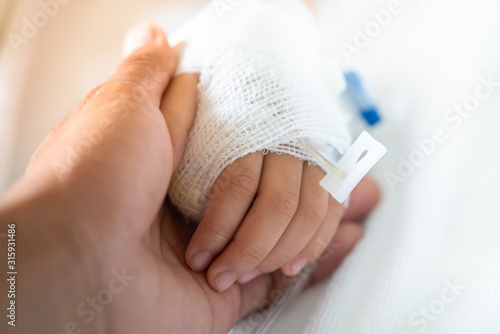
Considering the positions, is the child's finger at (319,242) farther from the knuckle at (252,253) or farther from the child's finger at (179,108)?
the child's finger at (179,108)

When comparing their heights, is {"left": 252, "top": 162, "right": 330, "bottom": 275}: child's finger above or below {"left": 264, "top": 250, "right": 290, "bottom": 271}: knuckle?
above

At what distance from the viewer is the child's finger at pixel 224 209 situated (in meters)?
0.54

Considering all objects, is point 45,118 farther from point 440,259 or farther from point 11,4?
point 440,259

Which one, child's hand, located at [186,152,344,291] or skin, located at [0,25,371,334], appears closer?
skin, located at [0,25,371,334]

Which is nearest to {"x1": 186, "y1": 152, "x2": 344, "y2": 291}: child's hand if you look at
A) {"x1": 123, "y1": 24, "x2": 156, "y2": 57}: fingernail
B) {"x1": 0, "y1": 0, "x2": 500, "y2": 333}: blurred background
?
{"x1": 0, "y1": 0, "x2": 500, "y2": 333}: blurred background

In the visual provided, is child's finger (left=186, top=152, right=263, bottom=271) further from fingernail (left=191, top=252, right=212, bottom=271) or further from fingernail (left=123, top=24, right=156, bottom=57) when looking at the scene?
fingernail (left=123, top=24, right=156, bottom=57)

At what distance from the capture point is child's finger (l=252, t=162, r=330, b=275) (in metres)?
0.57

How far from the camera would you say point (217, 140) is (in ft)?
1.84

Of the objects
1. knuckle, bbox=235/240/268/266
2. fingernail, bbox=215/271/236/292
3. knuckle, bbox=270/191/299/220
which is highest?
knuckle, bbox=270/191/299/220

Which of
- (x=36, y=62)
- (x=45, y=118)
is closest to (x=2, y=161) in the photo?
(x=45, y=118)

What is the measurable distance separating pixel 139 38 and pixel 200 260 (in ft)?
1.20

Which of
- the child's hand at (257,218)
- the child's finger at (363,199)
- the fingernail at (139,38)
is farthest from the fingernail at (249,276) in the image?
the fingernail at (139,38)

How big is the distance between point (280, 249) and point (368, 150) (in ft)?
0.55

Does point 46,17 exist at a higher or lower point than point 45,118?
higher
